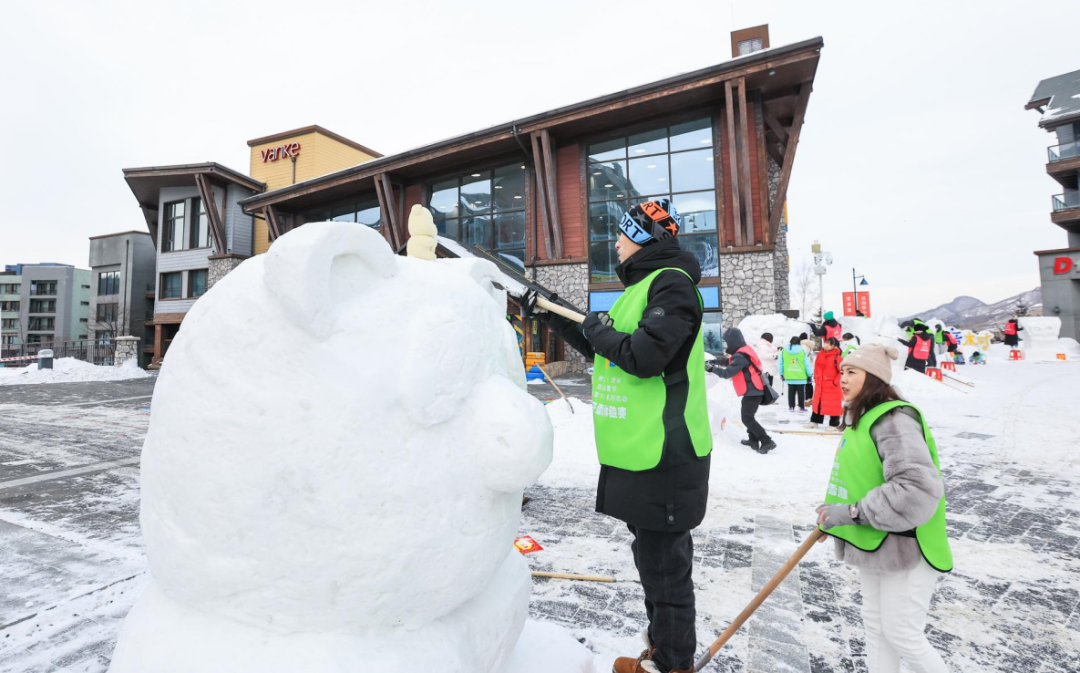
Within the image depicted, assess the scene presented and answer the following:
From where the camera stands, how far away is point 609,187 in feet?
46.5

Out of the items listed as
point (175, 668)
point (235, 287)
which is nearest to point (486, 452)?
point (235, 287)

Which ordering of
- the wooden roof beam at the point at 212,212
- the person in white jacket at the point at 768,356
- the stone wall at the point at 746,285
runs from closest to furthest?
the person in white jacket at the point at 768,356 → the stone wall at the point at 746,285 → the wooden roof beam at the point at 212,212

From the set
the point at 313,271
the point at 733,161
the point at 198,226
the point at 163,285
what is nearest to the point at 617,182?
the point at 733,161

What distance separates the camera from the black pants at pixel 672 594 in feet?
5.43

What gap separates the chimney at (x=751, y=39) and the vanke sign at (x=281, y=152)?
672 inches

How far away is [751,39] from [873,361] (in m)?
19.5

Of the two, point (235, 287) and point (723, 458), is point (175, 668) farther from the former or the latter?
point (723, 458)

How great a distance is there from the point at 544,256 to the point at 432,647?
14.0m

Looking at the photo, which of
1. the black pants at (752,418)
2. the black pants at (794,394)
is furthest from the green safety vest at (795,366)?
the black pants at (752,418)

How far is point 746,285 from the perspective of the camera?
12.2 metres

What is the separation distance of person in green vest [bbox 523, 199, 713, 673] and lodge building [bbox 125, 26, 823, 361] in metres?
11.4

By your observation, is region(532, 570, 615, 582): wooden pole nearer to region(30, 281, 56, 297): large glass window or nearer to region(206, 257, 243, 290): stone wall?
region(206, 257, 243, 290): stone wall

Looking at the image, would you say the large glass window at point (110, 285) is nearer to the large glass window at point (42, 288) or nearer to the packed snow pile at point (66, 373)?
the large glass window at point (42, 288)

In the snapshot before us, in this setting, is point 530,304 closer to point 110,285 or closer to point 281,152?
point 281,152
